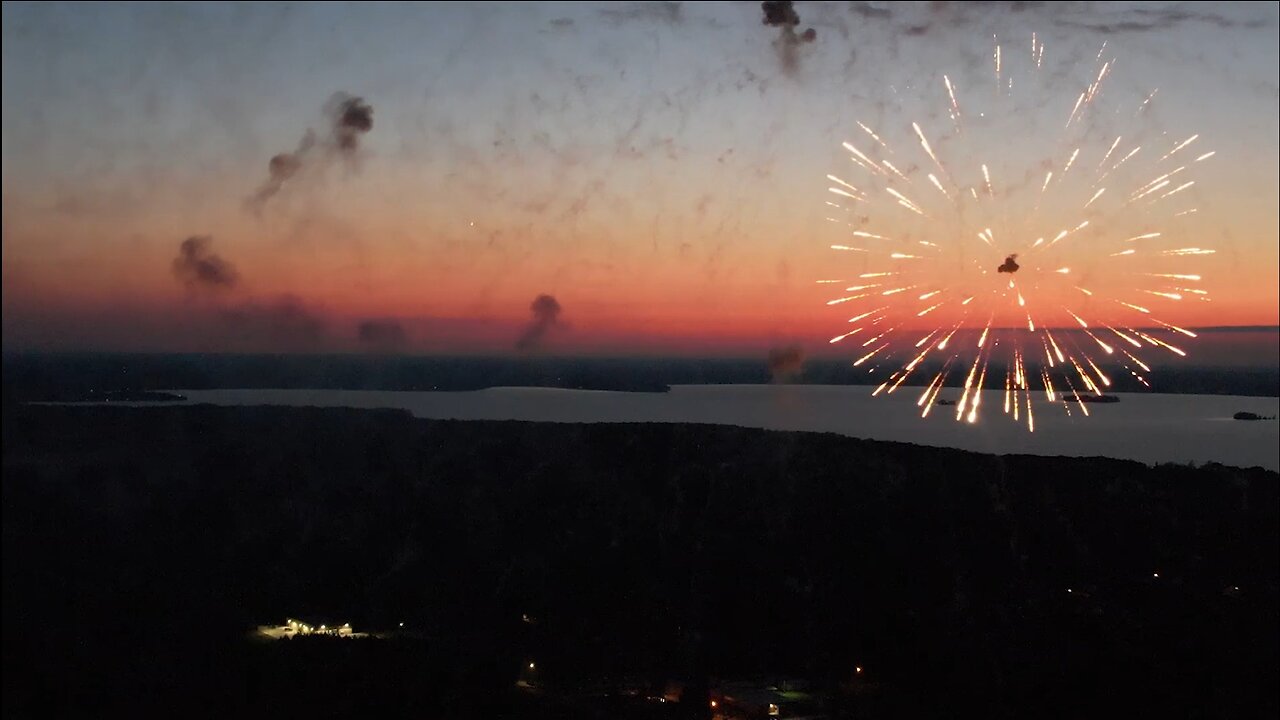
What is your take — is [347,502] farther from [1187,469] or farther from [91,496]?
[1187,469]

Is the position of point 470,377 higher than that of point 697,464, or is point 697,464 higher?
point 470,377

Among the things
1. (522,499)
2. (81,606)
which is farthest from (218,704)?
(522,499)

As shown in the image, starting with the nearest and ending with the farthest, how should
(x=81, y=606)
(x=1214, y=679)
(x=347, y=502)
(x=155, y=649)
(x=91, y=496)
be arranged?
(x=81, y=606), (x=91, y=496), (x=155, y=649), (x=1214, y=679), (x=347, y=502)

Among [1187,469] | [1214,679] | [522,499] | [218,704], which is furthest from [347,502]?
[1187,469]

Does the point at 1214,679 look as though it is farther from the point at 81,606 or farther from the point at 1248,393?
the point at 1248,393

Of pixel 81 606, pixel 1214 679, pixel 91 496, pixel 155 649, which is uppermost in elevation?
pixel 91 496

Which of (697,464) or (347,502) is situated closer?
(347,502)

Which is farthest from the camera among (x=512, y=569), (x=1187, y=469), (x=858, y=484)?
(x=1187, y=469)
